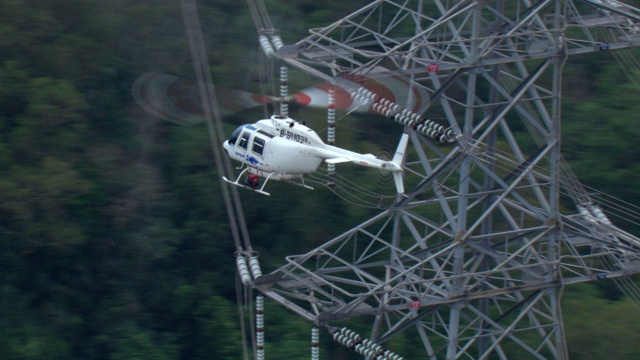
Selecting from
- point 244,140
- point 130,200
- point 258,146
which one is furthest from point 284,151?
point 130,200

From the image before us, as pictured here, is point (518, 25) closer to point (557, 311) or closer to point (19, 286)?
point (557, 311)

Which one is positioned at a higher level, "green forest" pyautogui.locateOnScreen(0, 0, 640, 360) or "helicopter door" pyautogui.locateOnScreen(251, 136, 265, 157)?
"helicopter door" pyautogui.locateOnScreen(251, 136, 265, 157)

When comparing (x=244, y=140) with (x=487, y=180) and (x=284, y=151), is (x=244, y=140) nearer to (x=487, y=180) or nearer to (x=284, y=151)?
(x=284, y=151)

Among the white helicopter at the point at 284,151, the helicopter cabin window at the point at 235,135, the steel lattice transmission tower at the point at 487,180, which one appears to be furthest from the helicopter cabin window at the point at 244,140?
the steel lattice transmission tower at the point at 487,180

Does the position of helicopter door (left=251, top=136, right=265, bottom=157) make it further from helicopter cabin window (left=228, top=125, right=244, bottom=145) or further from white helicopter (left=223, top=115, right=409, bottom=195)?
helicopter cabin window (left=228, top=125, right=244, bottom=145)

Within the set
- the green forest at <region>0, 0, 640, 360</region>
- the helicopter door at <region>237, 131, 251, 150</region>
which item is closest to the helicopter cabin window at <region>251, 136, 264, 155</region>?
the helicopter door at <region>237, 131, 251, 150</region>
